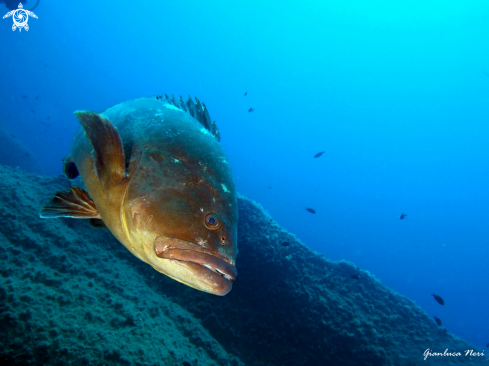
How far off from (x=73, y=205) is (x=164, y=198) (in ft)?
3.92

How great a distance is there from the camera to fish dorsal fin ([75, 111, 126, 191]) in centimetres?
174

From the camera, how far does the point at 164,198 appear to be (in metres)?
1.78

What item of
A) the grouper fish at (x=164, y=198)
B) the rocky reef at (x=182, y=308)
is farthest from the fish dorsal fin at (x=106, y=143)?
the rocky reef at (x=182, y=308)

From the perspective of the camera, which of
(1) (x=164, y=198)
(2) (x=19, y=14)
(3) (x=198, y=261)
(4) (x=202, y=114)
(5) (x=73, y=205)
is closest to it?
(3) (x=198, y=261)

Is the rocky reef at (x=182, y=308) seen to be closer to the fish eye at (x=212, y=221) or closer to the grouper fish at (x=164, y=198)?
the grouper fish at (x=164, y=198)

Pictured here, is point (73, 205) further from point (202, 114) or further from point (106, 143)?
point (202, 114)

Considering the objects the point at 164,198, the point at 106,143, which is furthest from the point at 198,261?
the point at 106,143

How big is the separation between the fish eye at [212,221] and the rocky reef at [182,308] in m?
3.15

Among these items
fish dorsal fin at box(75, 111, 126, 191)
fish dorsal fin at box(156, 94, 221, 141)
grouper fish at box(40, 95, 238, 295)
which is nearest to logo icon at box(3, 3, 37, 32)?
fish dorsal fin at box(156, 94, 221, 141)

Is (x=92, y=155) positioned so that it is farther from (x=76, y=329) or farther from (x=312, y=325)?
(x=312, y=325)

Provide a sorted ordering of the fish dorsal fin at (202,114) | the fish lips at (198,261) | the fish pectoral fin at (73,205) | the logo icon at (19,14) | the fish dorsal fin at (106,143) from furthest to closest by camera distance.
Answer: the logo icon at (19,14) → the fish dorsal fin at (202,114) → the fish pectoral fin at (73,205) → the fish dorsal fin at (106,143) → the fish lips at (198,261)

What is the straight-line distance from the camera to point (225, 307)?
6.78m

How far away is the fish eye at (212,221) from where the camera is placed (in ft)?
5.81

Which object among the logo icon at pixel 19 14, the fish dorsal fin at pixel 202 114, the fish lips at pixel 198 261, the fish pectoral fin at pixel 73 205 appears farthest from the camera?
the logo icon at pixel 19 14
